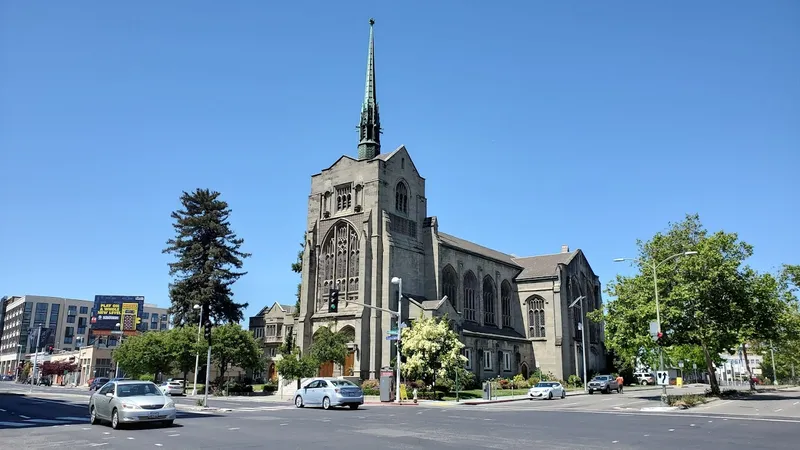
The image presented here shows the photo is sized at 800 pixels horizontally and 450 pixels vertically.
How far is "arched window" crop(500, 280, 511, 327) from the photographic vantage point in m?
67.4

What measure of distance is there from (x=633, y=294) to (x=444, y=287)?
2159cm

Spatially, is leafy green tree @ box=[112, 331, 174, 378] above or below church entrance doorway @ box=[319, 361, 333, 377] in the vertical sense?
above

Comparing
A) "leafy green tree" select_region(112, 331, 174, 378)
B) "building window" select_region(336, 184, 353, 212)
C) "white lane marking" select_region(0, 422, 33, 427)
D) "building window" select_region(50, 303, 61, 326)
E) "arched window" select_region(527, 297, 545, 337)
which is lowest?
"white lane marking" select_region(0, 422, 33, 427)

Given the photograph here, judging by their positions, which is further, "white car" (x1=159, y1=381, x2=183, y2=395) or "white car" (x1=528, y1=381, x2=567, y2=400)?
"white car" (x1=159, y1=381, x2=183, y2=395)

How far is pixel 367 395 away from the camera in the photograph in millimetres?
42938

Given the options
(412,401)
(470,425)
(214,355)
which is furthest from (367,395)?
(470,425)

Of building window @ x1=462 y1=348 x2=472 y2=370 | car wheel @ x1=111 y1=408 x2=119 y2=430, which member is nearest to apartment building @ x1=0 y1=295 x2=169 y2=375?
building window @ x1=462 y1=348 x2=472 y2=370

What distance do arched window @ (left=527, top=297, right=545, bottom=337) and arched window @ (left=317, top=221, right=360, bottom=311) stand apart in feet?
82.8

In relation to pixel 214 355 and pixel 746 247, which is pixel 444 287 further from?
pixel 746 247

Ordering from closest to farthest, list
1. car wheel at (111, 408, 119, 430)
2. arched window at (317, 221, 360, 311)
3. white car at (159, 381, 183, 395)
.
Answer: car wheel at (111, 408, 119, 430) → white car at (159, 381, 183, 395) → arched window at (317, 221, 360, 311)

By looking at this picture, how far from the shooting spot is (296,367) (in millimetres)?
43312

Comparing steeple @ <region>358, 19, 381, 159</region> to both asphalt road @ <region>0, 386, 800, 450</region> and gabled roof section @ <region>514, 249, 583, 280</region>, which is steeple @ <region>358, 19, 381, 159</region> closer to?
gabled roof section @ <region>514, 249, 583, 280</region>

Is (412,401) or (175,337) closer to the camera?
(412,401)

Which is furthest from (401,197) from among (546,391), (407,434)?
(407,434)
